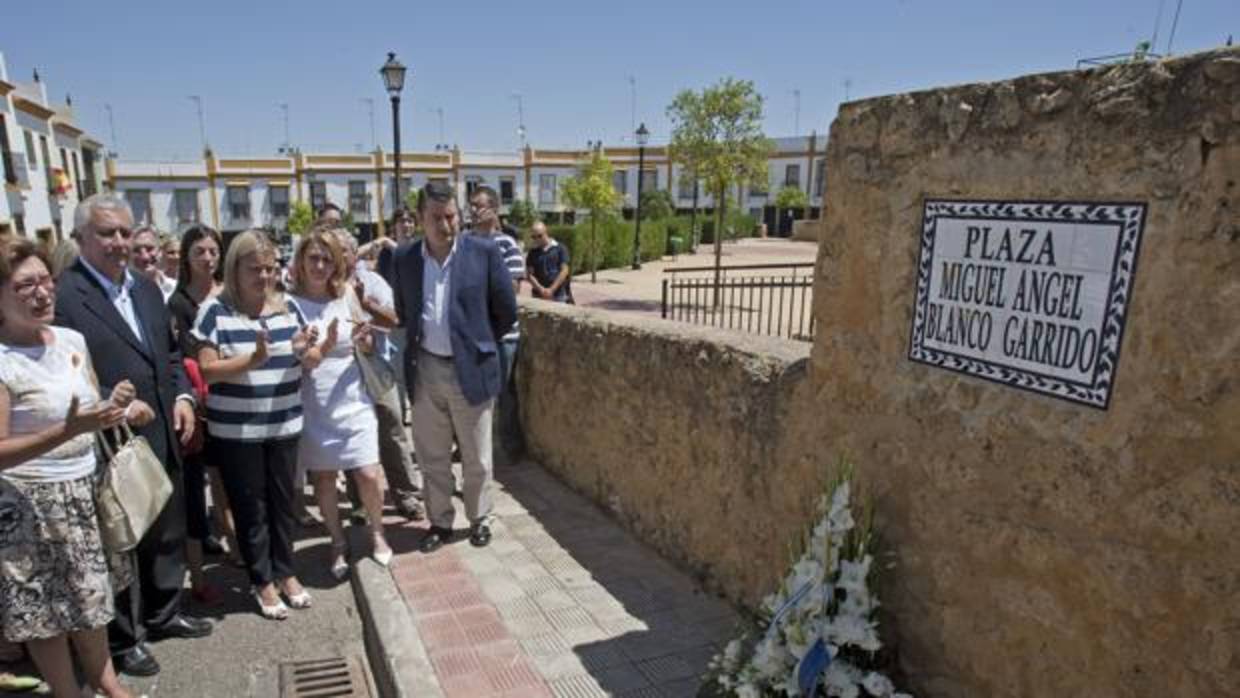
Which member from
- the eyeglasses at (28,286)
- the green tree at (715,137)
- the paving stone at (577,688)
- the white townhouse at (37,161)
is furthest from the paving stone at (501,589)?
the white townhouse at (37,161)

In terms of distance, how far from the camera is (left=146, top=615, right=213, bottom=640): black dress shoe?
3357 mm

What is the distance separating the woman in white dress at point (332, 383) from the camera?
12.0 ft

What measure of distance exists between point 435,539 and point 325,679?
1.03m

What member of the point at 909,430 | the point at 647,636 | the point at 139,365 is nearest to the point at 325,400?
the point at 139,365

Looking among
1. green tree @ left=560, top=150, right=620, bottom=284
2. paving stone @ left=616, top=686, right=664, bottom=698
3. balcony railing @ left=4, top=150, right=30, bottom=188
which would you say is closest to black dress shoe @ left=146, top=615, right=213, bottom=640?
paving stone @ left=616, top=686, right=664, bottom=698

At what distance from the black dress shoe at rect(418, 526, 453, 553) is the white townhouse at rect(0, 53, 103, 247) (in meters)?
21.7

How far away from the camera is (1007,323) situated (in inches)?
77.3

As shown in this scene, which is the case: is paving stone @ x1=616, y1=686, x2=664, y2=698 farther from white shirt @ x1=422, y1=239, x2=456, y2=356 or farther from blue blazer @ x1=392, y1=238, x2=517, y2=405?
white shirt @ x1=422, y1=239, x2=456, y2=356

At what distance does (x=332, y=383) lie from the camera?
3.69 meters

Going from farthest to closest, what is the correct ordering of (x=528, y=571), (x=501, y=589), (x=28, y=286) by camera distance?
(x=528, y=571), (x=501, y=589), (x=28, y=286)

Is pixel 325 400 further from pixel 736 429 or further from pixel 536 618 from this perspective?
pixel 736 429

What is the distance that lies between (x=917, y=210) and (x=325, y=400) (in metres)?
2.81

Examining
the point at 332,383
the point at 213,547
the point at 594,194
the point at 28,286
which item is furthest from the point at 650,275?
the point at 28,286

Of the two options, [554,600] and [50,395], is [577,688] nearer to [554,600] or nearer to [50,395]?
[554,600]
